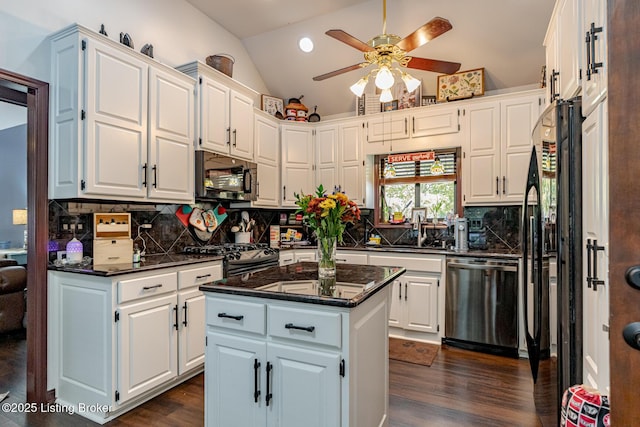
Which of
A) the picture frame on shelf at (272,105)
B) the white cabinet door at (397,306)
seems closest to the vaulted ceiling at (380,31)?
the picture frame on shelf at (272,105)

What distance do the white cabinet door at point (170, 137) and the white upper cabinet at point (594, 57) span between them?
2.81m

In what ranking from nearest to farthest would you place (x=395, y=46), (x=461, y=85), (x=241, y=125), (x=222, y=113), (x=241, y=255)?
(x=395, y=46)
(x=241, y=255)
(x=222, y=113)
(x=241, y=125)
(x=461, y=85)

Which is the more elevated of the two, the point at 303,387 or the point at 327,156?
the point at 327,156

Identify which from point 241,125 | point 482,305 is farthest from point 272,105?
point 482,305

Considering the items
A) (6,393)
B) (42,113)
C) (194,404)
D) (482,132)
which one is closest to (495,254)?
(482,132)

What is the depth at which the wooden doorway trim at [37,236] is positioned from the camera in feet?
7.73

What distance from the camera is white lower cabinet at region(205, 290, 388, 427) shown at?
1.45m

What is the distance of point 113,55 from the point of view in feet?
8.14

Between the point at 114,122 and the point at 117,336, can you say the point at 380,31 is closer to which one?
the point at 114,122

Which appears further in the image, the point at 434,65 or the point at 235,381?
the point at 434,65

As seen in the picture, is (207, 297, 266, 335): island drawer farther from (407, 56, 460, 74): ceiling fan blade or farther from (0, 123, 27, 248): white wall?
(0, 123, 27, 248): white wall

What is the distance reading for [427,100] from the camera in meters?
4.01

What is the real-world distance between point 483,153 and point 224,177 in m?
2.71

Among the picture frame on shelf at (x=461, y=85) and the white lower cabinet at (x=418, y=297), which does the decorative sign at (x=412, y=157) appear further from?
the white lower cabinet at (x=418, y=297)
